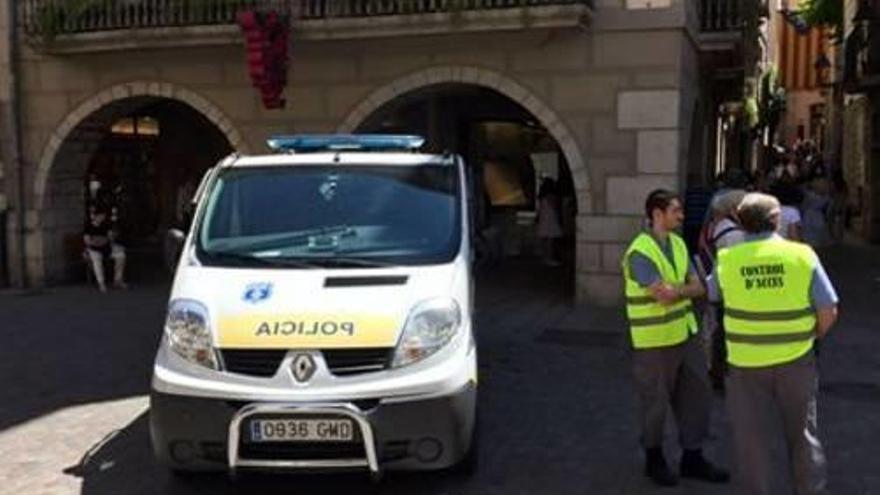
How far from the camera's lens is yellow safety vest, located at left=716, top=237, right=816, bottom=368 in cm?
487

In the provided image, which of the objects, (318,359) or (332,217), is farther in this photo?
(332,217)

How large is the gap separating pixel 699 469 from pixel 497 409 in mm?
2103

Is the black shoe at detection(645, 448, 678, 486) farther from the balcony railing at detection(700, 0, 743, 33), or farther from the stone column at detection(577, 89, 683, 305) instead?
the balcony railing at detection(700, 0, 743, 33)

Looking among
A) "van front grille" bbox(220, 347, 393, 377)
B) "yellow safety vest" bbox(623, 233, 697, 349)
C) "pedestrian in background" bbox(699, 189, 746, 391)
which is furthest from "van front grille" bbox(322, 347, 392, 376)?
"pedestrian in background" bbox(699, 189, 746, 391)

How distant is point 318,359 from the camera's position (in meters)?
5.39

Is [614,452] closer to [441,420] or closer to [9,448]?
[441,420]

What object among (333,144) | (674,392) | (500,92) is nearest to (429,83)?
(500,92)

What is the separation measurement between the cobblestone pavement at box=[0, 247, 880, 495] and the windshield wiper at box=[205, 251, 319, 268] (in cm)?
122

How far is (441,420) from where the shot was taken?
544 centimetres

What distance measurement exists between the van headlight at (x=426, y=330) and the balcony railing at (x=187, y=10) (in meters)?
7.78

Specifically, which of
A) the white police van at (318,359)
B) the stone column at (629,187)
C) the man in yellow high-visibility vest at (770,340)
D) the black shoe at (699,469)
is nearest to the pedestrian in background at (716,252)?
the black shoe at (699,469)

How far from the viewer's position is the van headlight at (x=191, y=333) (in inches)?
217

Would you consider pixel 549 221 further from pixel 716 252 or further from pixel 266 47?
pixel 716 252

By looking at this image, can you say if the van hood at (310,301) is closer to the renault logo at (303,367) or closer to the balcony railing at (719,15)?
the renault logo at (303,367)
